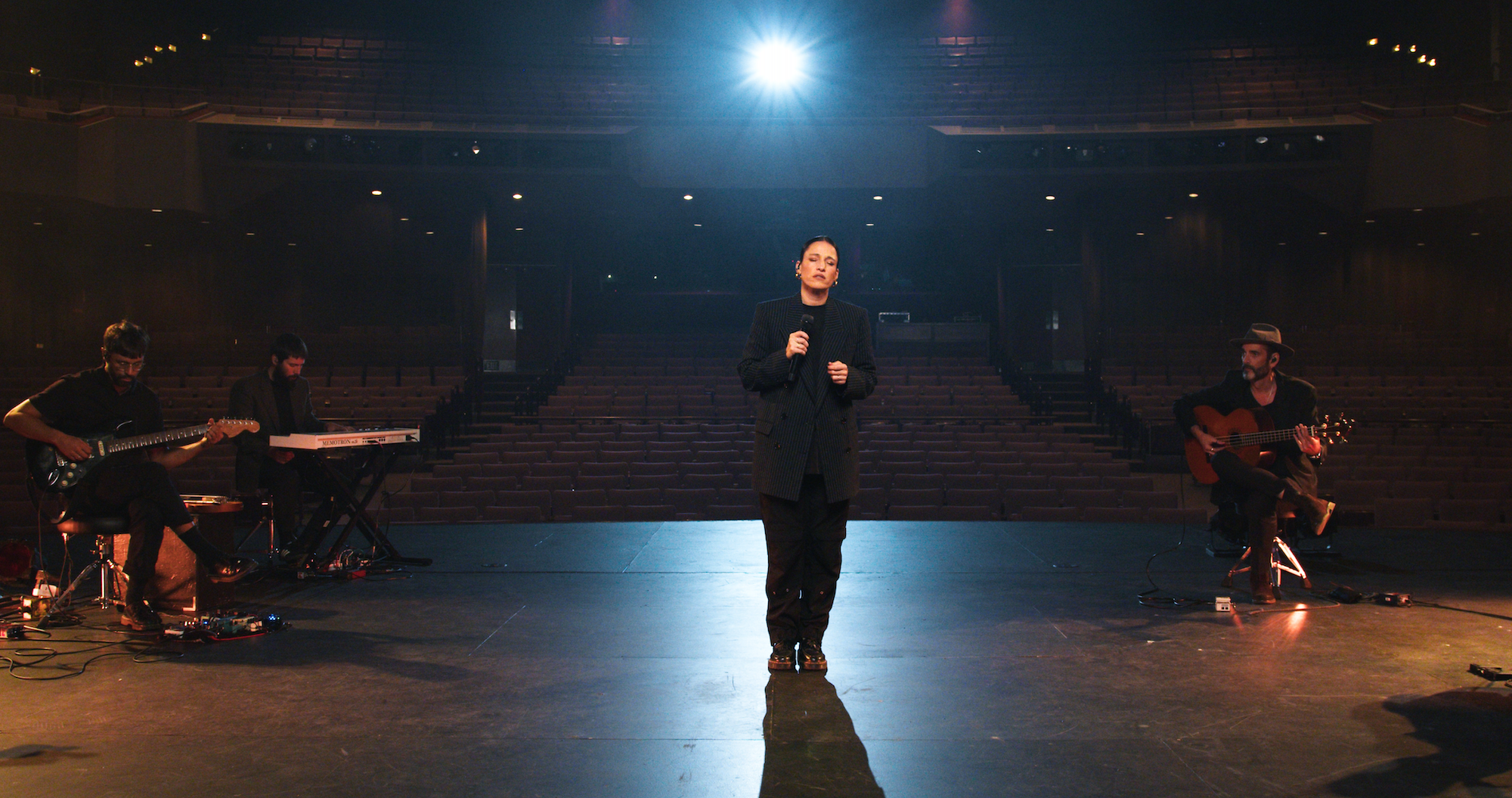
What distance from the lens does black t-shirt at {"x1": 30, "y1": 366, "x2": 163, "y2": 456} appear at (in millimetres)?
3732

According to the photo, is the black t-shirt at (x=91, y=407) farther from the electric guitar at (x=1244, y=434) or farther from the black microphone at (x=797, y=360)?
the electric guitar at (x=1244, y=434)

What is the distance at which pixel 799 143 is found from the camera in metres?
14.1

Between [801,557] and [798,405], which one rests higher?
[798,405]

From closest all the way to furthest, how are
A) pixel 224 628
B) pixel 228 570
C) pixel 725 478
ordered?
pixel 224 628 → pixel 228 570 → pixel 725 478

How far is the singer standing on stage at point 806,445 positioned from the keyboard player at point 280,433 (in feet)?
9.61

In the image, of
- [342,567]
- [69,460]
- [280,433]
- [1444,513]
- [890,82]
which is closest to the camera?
[69,460]

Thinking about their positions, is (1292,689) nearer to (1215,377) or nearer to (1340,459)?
(1340,459)

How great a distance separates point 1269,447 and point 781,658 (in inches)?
108

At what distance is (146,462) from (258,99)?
14482 millimetres

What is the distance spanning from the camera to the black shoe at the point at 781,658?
2947mm

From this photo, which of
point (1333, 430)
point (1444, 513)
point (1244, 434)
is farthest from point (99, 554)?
point (1444, 513)

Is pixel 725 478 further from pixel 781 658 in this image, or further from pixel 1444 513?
pixel 781 658

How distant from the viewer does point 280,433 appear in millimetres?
4918

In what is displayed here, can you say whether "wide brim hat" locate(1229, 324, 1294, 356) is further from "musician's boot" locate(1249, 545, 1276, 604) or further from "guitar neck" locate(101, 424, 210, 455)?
"guitar neck" locate(101, 424, 210, 455)
